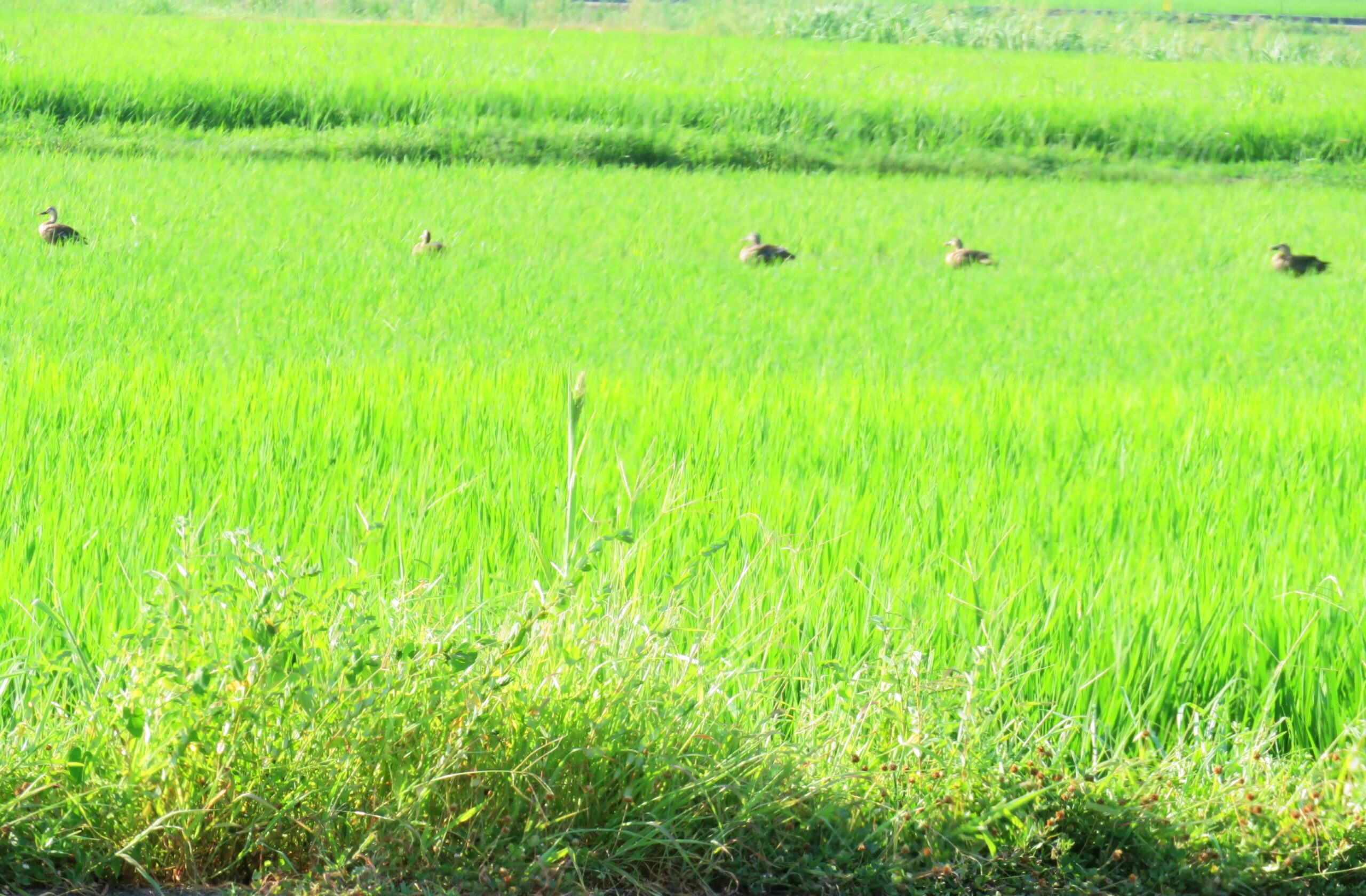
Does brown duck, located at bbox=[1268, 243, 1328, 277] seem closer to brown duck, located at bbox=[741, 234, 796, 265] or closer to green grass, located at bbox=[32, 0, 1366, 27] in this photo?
brown duck, located at bbox=[741, 234, 796, 265]

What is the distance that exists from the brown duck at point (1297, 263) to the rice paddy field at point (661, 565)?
93 mm

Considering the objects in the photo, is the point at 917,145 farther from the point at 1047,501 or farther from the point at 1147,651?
the point at 1147,651

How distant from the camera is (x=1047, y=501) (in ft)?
11.0

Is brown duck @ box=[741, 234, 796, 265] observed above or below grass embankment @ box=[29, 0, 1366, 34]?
below

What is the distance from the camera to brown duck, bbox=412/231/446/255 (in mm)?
6934

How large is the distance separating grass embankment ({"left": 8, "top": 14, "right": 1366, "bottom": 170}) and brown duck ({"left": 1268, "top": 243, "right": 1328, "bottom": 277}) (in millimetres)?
4588

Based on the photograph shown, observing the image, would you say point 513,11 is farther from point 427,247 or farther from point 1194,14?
point 427,247

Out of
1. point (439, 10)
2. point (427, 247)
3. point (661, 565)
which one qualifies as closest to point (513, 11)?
point (439, 10)

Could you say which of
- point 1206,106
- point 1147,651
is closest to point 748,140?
point 1206,106

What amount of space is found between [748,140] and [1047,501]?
8.83m

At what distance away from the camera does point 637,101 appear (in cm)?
1220

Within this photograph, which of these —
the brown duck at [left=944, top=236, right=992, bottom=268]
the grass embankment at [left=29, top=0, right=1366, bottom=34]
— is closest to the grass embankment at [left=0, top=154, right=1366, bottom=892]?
the brown duck at [left=944, top=236, right=992, bottom=268]

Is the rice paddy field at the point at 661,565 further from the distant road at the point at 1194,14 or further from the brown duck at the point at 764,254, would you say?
the distant road at the point at 1194,14

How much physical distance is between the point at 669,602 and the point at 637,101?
1038 centimetres
